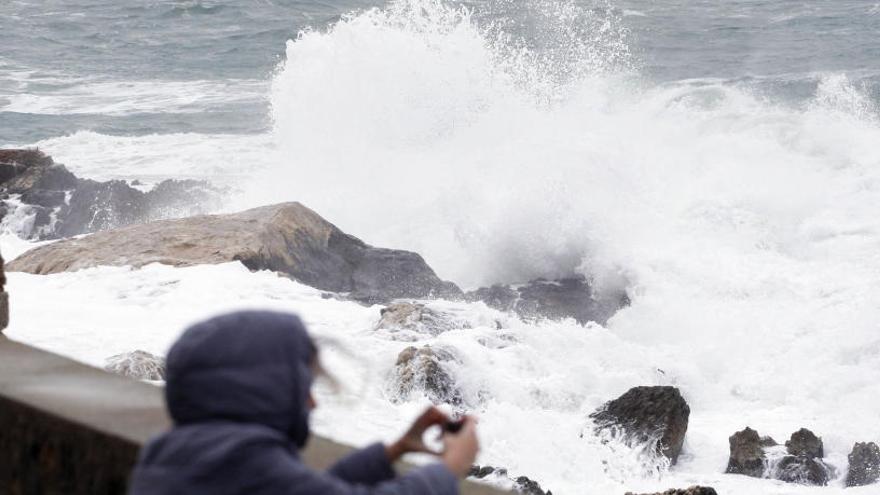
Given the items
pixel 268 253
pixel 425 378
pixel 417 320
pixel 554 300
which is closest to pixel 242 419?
pixel 425 378

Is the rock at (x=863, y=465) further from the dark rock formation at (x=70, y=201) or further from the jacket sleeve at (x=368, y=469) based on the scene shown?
the dark rock formation at (x=70, y=201)

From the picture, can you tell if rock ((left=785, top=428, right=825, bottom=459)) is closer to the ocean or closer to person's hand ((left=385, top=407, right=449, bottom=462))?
the ocean

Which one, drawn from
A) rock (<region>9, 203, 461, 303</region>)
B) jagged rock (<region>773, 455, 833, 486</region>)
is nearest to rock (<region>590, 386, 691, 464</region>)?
jagged rock (<region>773, 455, 833, 486</region>)

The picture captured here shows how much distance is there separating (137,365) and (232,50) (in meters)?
20.6

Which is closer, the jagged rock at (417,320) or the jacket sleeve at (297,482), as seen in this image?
the jacket sleeve at (297,482)

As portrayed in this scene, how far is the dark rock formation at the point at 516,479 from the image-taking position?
5887mm

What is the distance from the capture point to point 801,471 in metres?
7.00

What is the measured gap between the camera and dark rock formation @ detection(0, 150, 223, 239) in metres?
12.6

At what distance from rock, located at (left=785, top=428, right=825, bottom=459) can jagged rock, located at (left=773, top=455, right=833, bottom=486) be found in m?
0.09

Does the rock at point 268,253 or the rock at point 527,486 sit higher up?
the rock at point 268,253

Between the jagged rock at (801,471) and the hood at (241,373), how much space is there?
584 cm

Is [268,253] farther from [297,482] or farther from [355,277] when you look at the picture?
[297,482]

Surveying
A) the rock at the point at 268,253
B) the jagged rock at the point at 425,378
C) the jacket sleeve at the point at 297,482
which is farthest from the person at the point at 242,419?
the rock at the point at 268,253

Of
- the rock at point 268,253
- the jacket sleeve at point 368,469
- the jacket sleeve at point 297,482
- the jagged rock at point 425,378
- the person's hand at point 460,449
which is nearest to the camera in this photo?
the jacket sleeve at point 297,482
